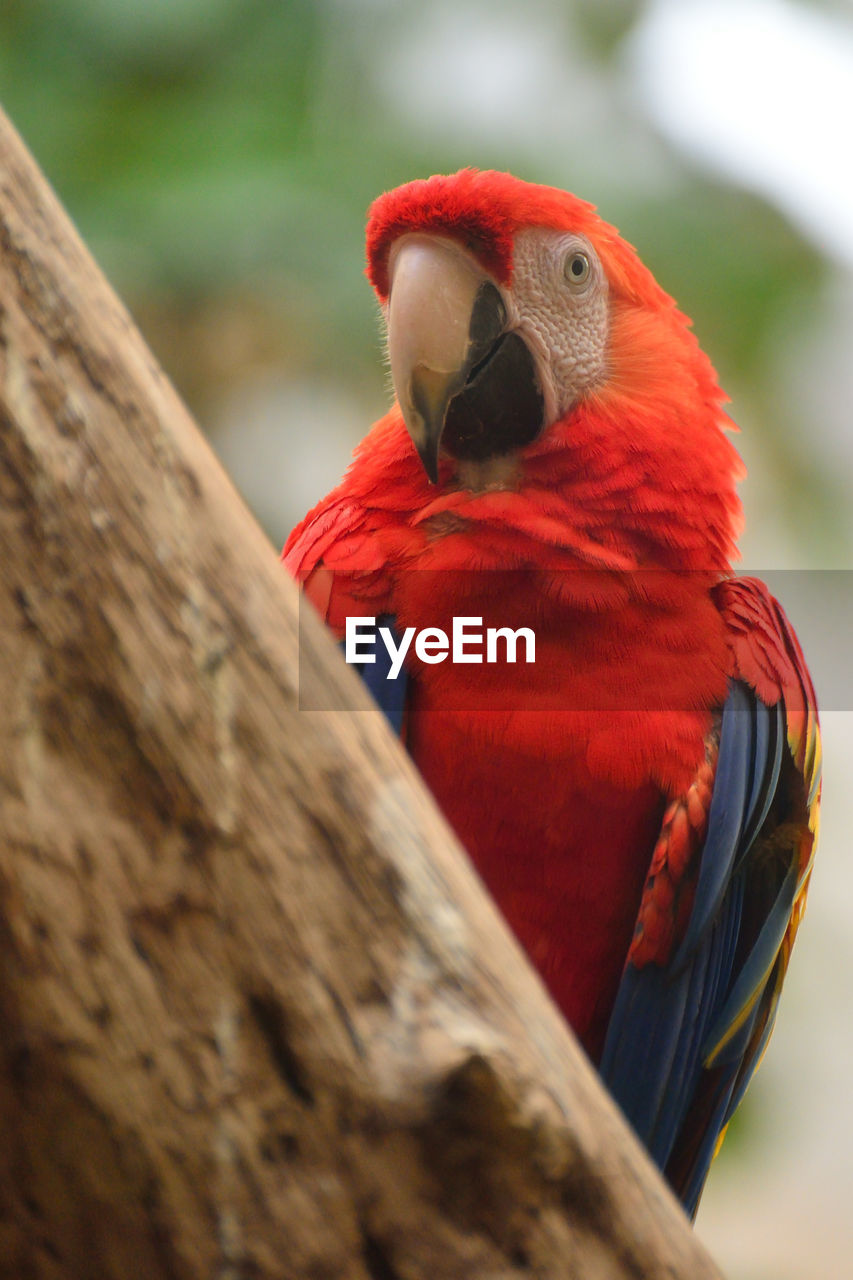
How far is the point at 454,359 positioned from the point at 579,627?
0.29 meters

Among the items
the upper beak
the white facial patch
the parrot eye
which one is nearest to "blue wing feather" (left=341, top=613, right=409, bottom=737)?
the upper beak

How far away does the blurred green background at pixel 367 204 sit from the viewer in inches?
91.7

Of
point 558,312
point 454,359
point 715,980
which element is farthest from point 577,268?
point 715,980

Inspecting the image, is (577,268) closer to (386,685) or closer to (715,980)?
(386,685)

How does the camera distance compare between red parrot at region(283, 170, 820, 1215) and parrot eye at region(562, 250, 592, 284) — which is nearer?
red parrot at region(283, 170, 820, 1215)

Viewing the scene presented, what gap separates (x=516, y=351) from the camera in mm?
1083

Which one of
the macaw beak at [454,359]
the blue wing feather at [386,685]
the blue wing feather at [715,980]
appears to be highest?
the macaw beak at [454,359]

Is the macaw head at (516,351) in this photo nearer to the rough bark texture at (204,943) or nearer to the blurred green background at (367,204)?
the rough bark texture at (204,943)

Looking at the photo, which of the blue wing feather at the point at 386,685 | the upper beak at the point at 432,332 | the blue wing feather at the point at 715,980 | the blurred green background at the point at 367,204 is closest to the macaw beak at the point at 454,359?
the upper beak at the point at 432,332

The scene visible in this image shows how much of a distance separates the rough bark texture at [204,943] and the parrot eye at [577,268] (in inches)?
26.7

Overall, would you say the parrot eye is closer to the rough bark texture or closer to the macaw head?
the macaw head

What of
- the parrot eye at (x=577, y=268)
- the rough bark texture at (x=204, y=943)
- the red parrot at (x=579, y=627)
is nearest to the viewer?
the rough bark texture at (x=204, y=943)

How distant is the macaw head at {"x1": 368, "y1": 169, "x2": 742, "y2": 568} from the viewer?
105 centimetres

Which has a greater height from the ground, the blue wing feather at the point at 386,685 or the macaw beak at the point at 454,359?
the macaw beak at the point at 454,359
